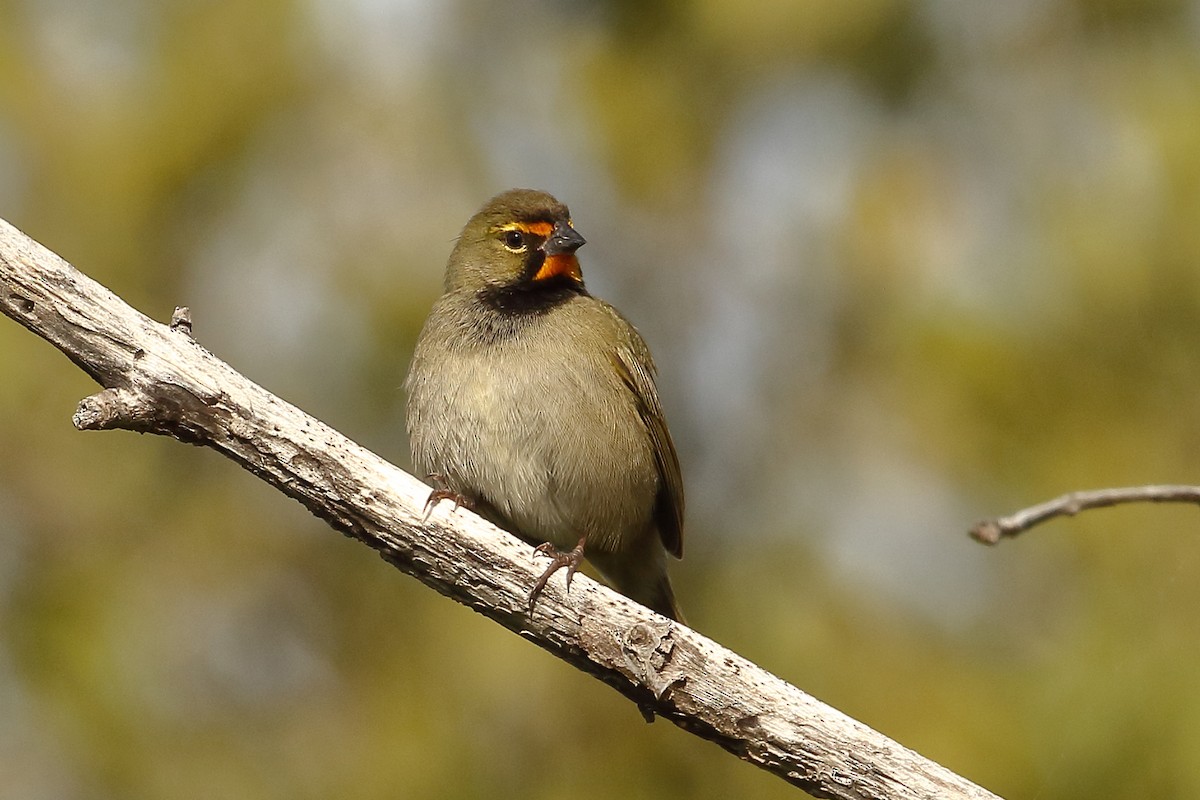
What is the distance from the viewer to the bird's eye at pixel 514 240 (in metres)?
5.68

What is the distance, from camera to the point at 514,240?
5.69 m

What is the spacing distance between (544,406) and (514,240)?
36.9 inches

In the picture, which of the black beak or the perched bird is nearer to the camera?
the perched bird

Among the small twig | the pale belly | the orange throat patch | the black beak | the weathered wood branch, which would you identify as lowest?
the weathered wood branch

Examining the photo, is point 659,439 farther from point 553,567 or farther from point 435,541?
point 435,541

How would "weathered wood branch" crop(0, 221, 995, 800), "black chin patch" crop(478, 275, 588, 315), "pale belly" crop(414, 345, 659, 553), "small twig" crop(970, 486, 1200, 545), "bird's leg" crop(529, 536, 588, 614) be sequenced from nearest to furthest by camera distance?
"small twig" crop(970, 486, 1200, 545) < "weathered wood branch" crop(0, 221, 995, 800) < "bird's leg" crop(529, 536, 588, 614) < "pale belly" crop(414, 345, 659, 553) < "black chin patch" crop(478, 275, 588, 315)

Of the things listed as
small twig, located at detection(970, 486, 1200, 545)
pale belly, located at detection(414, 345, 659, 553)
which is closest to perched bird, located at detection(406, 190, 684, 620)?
pale belly, located at detection(414, 345, 659, 553)

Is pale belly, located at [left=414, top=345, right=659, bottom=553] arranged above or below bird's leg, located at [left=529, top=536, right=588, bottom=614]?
above

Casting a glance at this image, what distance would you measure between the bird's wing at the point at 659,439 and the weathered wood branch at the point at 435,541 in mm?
1426

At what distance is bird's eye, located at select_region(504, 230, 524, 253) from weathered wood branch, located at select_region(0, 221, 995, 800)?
1.71 m

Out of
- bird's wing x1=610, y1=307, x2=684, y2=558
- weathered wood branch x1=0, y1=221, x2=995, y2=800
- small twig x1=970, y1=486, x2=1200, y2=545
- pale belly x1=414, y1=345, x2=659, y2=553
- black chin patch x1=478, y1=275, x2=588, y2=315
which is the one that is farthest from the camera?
bird's wing x1=610, y1=307, x2=684, y2=558

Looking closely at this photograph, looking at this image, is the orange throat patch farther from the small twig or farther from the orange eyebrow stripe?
the small twig

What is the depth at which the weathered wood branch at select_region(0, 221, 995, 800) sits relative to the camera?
3.87 meters

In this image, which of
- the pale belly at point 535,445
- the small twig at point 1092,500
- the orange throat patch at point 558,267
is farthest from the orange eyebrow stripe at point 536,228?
the small twig at point 1092,500
